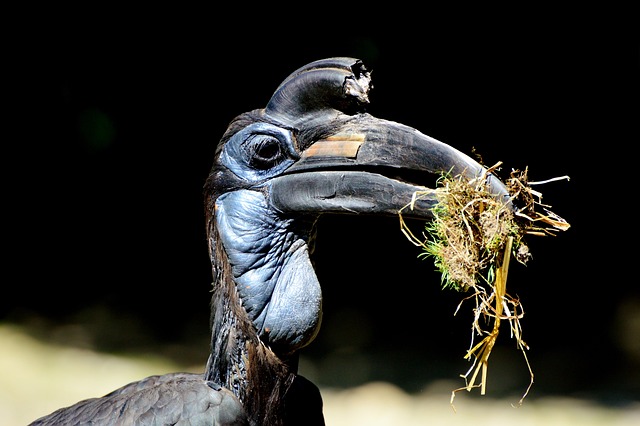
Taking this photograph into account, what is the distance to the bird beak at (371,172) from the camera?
2.37m

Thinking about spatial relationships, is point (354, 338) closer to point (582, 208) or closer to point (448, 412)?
point (448, 412)

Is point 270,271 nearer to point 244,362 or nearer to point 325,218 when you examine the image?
point 244,362

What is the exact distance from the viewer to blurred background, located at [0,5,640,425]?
525 cm

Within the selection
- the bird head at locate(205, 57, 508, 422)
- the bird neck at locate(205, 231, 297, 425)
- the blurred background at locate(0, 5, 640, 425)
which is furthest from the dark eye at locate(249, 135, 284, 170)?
the blurred background at locate(0, 5, 640, 425)

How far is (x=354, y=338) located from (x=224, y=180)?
304cm

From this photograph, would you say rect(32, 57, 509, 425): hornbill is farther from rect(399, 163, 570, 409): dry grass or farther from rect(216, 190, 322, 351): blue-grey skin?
rect(399, 163, 570, 409): dry grass

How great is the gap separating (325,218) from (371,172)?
3.59m

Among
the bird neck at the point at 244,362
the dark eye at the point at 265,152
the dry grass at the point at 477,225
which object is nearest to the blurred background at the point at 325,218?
the bird neck at the point at 244,362

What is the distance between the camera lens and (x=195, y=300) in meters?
5.93

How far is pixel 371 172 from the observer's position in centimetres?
248

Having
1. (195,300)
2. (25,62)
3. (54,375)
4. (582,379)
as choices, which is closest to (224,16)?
(25,62)

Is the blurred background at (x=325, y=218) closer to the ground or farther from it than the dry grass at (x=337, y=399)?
farther from it

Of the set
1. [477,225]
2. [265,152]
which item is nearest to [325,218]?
[265,152]

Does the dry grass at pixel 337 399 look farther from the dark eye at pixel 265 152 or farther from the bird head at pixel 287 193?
the dark eye at pixel 265 152
